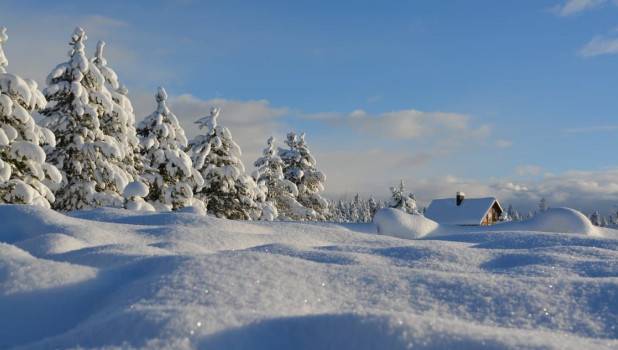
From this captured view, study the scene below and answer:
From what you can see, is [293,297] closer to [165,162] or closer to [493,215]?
[165,162]

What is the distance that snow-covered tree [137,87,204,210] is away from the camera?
846 inches

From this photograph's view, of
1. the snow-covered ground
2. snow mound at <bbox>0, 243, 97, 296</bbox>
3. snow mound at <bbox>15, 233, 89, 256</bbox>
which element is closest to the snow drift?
the snow-covered ground

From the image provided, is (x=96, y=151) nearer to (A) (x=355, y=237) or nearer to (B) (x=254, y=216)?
(B) (x=254, y=216)

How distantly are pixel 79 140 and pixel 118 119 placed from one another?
6.00 feet

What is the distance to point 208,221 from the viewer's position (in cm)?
595

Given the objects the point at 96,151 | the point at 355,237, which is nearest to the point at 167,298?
the point at 355,237

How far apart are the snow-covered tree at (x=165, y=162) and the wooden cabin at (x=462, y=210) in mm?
21781

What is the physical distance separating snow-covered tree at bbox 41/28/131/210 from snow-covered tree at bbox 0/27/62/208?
2.81 metres

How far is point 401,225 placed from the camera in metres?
8.53

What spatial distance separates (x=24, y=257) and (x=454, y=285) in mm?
2439

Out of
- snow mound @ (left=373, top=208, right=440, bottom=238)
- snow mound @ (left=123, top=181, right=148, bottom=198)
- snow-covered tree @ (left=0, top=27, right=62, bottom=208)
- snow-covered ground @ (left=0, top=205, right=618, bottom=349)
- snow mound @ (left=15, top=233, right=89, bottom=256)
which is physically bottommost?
snow-covered ground @ (left=0, top=205, right=618, bottom=349)

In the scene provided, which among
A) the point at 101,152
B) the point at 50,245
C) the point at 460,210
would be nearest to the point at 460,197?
the point at 460,210

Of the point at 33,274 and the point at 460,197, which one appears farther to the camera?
the point at 460,197

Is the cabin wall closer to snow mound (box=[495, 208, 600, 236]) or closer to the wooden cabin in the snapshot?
the wooden cabin
